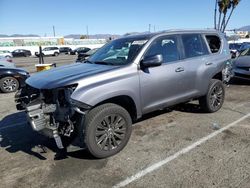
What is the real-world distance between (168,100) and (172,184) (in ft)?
6.57

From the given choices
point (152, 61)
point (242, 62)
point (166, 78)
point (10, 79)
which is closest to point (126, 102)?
point (152, 61)

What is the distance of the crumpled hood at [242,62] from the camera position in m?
9.58

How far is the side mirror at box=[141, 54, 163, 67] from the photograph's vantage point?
4.41 metres

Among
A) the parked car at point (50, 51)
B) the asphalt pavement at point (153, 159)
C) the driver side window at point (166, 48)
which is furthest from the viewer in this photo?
the parked car at point (50, 51)

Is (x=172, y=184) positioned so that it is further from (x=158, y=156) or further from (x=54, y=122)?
(x=54, y=122)

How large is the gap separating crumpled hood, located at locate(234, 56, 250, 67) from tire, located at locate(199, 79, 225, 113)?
393 cm

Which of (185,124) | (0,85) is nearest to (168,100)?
(185,124)

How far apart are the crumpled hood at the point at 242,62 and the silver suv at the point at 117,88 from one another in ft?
13.8

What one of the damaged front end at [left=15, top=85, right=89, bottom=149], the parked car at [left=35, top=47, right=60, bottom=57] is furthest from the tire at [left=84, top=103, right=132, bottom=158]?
the parked car at [left=35, top=47, right=60, bottom=57]

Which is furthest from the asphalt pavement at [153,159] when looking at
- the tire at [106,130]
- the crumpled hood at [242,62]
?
the crumpled hood at [242,62]

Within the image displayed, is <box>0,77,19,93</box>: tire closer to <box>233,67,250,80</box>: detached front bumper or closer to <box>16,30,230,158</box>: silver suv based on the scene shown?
<box>16,30,230,158</box>: silver suv

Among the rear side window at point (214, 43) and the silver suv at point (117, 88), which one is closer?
the silver suv at point (117, 88)

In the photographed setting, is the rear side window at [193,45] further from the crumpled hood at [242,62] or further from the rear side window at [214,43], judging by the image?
the crumpled hood at [242,62]

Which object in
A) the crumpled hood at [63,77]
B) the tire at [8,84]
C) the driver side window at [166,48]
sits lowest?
the tire at [8,84]
